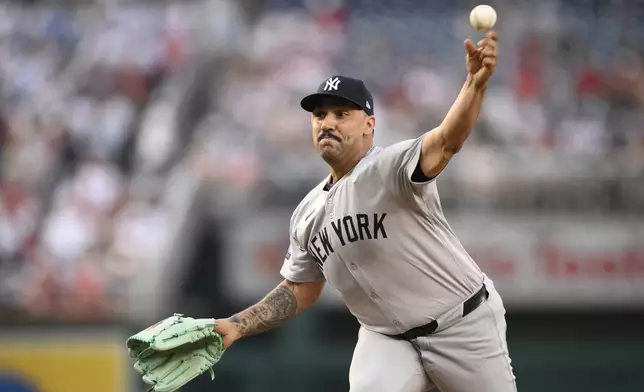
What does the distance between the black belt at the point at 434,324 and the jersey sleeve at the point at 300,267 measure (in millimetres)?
454

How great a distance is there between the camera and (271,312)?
12.3 ft

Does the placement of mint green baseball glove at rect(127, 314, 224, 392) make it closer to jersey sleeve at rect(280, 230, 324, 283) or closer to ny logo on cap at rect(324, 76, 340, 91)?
jersey sleeve at rect(280, 230, 324, 283)

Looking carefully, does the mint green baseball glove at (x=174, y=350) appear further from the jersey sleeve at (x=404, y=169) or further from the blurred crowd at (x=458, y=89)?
the blurred crowd at (x=458, y=89)

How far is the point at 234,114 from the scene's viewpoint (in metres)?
8.54

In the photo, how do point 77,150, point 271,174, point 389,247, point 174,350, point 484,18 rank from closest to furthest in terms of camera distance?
point 484,18
point 389,247
point 174,350
point 271,174
point 77,150

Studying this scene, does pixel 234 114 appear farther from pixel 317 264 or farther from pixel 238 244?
pixel 317 264

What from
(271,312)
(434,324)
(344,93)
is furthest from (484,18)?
(271,312)

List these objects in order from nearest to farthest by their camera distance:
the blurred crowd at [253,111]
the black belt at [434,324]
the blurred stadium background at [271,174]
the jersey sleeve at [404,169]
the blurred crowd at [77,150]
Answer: the jersey sleeve at [404,169]
the black belt at [434,324]
the blurred stadium background at [271,174]
the blurred crowd at [253,111]
the blurred crowd at [77,150]

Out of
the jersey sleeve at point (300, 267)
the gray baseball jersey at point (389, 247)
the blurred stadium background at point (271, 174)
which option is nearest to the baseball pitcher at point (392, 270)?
the gray baseball jersey at point (389, 247)

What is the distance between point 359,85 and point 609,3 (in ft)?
21.1

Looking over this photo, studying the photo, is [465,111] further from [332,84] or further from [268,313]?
[268,313]

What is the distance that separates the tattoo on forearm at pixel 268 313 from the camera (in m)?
3.68

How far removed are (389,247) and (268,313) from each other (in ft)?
2.04

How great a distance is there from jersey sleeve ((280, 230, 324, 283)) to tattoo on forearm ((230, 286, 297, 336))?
0.06 metres
